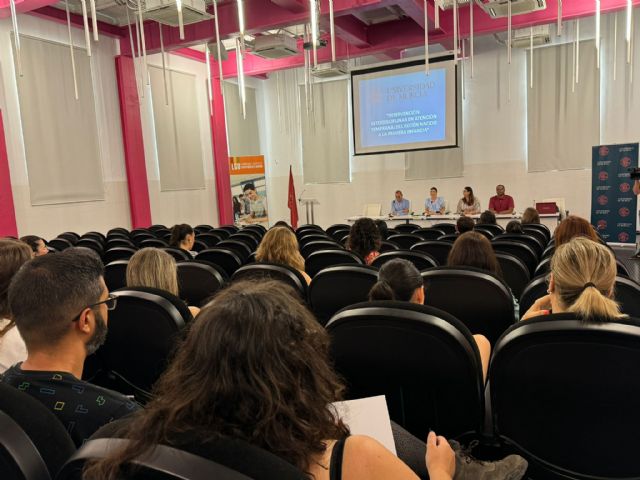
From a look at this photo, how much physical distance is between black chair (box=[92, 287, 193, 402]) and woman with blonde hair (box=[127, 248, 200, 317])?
0.52 meters

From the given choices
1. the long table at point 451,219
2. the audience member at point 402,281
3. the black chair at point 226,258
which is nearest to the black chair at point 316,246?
the black chair at point 226,258

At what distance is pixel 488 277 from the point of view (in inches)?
89.2

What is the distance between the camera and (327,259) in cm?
370

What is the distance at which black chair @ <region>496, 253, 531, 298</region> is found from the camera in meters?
3.23

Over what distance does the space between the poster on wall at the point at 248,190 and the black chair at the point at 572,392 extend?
456 inches

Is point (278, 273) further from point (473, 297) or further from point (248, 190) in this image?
point (248, 190)

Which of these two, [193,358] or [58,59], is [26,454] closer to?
[193,358]

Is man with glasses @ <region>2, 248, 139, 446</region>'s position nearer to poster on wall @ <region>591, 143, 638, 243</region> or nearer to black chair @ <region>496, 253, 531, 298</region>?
black chair @ <region>496, 253, 531, 298</region>

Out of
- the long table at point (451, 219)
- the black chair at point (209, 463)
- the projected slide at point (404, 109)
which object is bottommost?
the long table at point (451, 219)

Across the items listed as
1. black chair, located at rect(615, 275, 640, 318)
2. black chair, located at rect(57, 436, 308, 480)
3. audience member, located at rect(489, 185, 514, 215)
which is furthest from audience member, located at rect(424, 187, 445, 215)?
black chair, located at rect(57, 436, 308, 480)

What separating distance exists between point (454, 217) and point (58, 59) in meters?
8.11

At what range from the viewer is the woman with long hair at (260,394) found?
0.72m

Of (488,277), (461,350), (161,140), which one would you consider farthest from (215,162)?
(461,350)

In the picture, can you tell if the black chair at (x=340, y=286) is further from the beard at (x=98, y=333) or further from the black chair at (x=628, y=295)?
the beard at (x=98, y=333)
